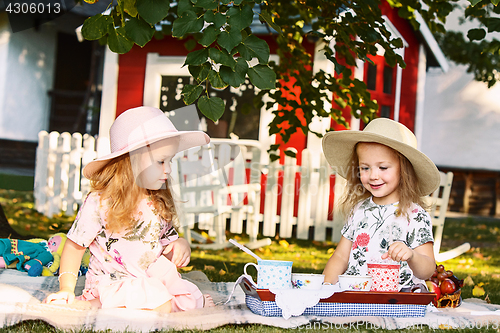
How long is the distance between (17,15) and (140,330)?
14.8m

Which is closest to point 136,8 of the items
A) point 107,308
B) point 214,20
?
point 214,20

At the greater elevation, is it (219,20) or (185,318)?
(219,20)

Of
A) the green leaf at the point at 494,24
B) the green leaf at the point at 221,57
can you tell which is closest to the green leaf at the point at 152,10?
the green leaf at the point at 221,57

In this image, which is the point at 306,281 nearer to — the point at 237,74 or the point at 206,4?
the point at 237,74

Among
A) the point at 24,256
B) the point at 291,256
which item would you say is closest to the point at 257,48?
the point at 24,256

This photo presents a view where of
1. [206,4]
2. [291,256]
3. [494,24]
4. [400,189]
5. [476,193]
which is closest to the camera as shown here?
[206,4]

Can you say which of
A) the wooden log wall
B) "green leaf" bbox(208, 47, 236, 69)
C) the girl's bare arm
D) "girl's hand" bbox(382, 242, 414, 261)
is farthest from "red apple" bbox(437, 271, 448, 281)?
the wooden log wall

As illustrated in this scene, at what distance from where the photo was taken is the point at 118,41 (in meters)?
2.51

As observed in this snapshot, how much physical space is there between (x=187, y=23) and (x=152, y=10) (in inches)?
6.6

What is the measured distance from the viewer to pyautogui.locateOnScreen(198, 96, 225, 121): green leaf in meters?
2.47

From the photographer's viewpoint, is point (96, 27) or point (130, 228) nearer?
point (96, 27)

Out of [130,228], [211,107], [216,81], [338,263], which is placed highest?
[216,81]

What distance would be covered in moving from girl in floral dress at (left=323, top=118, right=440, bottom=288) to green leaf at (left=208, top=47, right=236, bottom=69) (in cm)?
84

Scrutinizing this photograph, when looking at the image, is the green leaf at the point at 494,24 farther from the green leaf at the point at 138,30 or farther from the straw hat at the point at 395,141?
the green leaf at the point at 138,30
